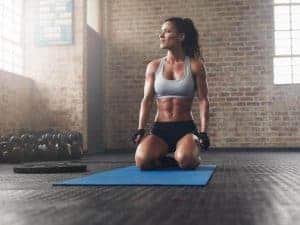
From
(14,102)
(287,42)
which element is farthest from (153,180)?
(287,42)

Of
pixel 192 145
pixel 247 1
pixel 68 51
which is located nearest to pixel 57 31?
pixel 68 51

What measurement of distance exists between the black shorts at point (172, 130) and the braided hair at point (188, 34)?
1.69 ft

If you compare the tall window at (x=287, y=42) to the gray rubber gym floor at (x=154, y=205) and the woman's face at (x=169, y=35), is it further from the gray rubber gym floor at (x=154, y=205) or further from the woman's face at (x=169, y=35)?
the gray rubber gym floor at (x=154, y=205)

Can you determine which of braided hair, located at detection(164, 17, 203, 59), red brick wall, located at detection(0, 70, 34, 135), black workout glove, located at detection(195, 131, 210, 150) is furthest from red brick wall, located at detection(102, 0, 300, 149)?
black workout glove, located at detection(195, 131, 210, 150)

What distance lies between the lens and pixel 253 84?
8.15 metres

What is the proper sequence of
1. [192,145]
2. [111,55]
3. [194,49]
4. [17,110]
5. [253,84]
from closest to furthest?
[192,145] → [194,49] → [17,110] → [253,84] → [111,55]

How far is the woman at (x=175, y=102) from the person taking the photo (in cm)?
293

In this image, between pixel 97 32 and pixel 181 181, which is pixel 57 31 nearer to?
pixel 97 32

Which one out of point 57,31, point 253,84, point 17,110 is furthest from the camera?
point 253,84

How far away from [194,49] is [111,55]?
5644 millimetres

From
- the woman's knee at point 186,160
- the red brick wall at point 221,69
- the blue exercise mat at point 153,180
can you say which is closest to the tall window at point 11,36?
the red brick wall at point 221,69

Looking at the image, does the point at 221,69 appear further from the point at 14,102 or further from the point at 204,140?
the point at 204,140

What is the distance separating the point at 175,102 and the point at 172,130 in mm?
194

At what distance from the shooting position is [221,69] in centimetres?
828
